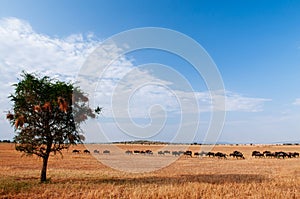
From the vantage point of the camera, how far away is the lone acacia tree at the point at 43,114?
67.9 feet

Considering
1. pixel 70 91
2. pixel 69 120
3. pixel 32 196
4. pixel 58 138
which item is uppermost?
pixel 70 91

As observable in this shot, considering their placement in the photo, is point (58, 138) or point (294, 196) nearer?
point (294, 196)

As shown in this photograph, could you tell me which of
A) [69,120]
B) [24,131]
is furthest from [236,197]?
[24,131]

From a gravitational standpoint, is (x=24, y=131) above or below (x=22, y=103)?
below

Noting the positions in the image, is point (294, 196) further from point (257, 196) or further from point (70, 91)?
point (70, 91)

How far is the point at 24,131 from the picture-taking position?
20.9m

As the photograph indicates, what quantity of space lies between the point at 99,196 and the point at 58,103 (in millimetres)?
8326

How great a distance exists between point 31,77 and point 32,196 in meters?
8.87

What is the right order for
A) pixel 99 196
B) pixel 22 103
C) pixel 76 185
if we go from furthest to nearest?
pixel 22 103, pixel 76 185, pixel 99 196

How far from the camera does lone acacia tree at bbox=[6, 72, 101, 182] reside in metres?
20.7

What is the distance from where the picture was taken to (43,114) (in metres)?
21.1

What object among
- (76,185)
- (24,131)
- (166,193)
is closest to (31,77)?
(24,131)

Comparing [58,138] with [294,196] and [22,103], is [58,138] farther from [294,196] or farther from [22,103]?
[294,196]

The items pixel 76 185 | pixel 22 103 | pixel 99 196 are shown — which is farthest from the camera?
pixel 22 103
